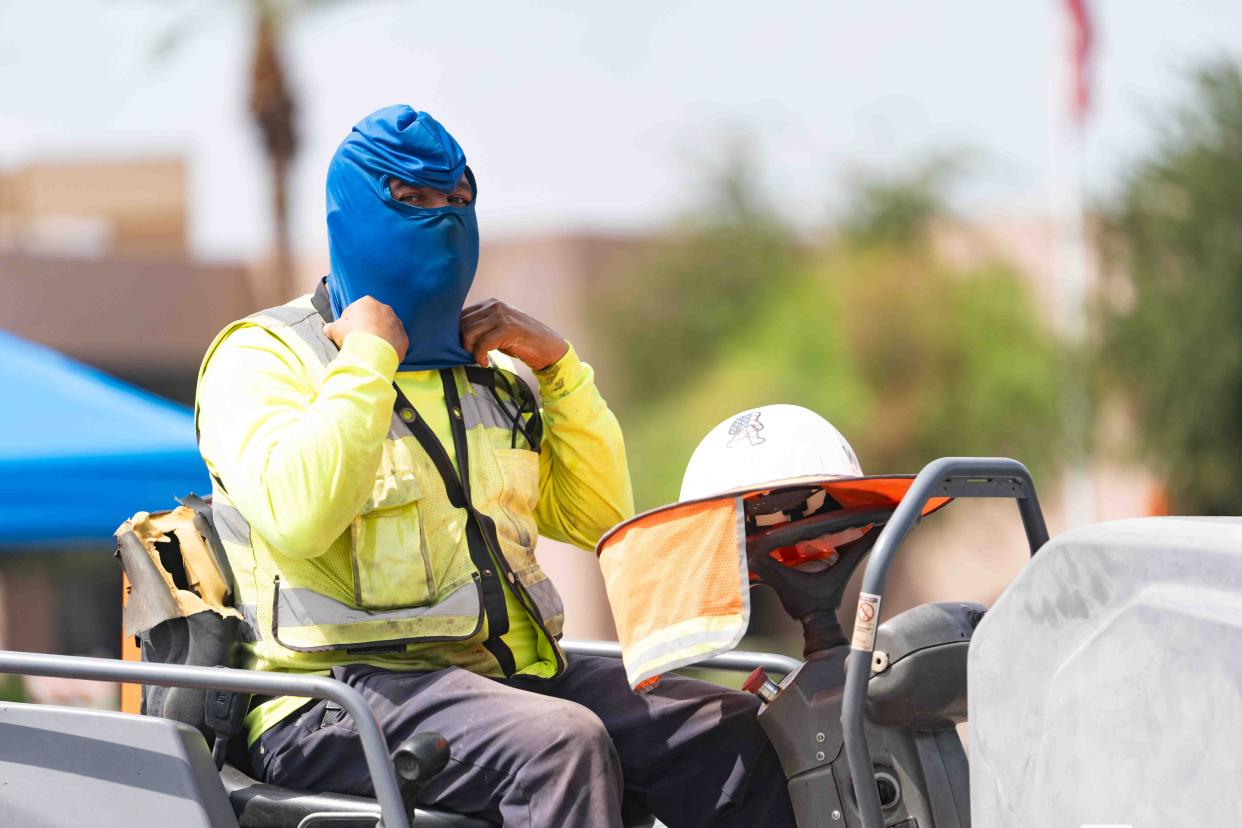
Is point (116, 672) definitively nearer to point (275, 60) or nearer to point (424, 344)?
point (424, 344)

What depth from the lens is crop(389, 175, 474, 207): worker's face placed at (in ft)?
10.4

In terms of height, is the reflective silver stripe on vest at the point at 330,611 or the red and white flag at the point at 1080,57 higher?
the red and white flag at the point at 1080,57

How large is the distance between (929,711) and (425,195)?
1.36 metres

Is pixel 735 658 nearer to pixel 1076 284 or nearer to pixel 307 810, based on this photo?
pixel 307 810

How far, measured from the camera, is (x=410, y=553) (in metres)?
2.97

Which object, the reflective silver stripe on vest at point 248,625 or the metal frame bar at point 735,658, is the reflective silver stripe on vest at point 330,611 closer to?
the reflective silver stripe on vest at point 248,625

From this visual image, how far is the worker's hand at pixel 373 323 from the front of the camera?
303cm

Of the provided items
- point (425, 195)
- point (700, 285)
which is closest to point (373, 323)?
point (425, 195)

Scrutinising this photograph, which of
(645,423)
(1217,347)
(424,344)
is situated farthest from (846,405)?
(424,344)

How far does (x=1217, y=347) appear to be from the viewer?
19.9 m

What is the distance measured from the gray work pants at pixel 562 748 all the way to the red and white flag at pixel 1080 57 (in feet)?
73.1

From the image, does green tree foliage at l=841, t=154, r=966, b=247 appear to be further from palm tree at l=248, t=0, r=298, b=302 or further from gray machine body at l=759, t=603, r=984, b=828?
gray machine body at l=759, t=603, r=984, b=828

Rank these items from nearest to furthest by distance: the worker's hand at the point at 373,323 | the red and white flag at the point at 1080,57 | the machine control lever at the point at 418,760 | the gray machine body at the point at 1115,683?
the gray machine body at the point at 1115,683 → the machine control lever at the point at 418,760 → the worker's hand at the point at 373,323 → the red and white flag at the point at 1080,57

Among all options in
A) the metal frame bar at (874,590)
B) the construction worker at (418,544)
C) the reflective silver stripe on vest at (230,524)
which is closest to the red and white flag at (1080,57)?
the construction worker at (418,544)
